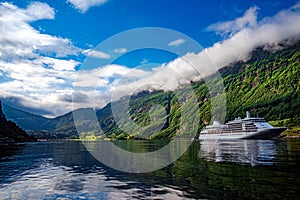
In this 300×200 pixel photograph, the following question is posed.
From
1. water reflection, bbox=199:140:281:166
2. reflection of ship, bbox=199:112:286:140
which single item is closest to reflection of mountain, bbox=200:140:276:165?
water reflection, bbox=199:140:281:166

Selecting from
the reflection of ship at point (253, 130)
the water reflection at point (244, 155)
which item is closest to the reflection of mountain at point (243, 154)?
the water reflection at point (244, 155)

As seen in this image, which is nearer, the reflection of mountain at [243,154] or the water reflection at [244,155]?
the water reflection at [244,155]

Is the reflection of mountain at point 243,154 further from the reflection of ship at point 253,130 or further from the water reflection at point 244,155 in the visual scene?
the reflection of ship at point 253,130

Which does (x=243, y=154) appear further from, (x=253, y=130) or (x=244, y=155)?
(x=253, y=130)

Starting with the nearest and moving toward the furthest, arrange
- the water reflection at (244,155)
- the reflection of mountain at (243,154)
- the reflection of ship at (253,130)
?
the water reflection at (244,155) < the reflection of mountain at (243,154) < the reflection of ship at (253,130)

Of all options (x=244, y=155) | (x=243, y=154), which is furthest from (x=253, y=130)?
(x=244, y=155)

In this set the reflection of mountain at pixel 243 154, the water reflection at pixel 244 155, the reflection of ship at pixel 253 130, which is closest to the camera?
the water reflection at pixel 244 155

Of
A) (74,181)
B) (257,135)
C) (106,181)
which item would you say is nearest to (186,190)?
(106,181)

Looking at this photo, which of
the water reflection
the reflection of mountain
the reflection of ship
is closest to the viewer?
the water reflection

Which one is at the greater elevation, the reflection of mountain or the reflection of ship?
the reflection of ship

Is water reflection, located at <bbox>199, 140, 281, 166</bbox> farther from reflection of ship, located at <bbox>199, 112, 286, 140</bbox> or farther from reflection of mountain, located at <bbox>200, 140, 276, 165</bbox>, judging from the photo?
reflection of ship, located at <bbox>199, 112, 286, 140</bbox>

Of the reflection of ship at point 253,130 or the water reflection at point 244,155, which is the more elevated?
the reflection of ship at point 253,130

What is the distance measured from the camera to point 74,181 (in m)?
34.9

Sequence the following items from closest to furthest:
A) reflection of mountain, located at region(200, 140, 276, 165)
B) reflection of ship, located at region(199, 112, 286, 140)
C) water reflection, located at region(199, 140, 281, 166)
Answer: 1. water reflection, located at region(199, 140, 281, 166)
2. reflection of mountain, located at region(200, 140, 276, 165)
3. reflection of ship, located at region(199, 112, 286, 140)
